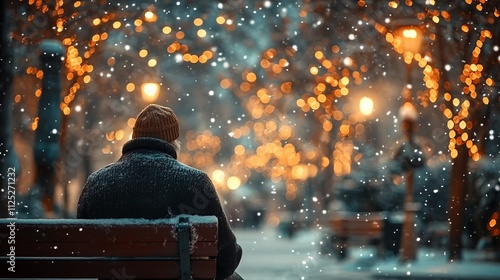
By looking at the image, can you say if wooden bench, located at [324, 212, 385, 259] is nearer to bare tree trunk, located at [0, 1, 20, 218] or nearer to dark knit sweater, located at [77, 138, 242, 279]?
bare tree trunk, located at [0, 1, 20, 218]

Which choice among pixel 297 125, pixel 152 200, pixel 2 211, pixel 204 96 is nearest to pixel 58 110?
pixel 2 211

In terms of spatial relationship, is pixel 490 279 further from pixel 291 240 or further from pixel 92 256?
pixel 291 240

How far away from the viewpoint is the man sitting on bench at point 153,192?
5480mm

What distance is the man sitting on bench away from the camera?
5480 millimetres

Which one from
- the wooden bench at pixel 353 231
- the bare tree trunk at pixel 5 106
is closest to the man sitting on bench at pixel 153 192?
the bare tree trunk at pixel 5 106

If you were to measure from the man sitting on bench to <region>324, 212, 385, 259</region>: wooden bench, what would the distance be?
16563 mm

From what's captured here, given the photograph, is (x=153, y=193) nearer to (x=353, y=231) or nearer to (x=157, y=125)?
(x=157, y=125)

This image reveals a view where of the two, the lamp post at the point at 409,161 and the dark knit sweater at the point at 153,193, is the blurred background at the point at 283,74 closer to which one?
the lamp post at the point at 409,161

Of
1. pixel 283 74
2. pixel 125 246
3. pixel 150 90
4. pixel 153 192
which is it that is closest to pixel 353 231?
pixel 150 90

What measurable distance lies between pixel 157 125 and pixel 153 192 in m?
0.60

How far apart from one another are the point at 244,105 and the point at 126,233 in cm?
3579

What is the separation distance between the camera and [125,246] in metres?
5.07

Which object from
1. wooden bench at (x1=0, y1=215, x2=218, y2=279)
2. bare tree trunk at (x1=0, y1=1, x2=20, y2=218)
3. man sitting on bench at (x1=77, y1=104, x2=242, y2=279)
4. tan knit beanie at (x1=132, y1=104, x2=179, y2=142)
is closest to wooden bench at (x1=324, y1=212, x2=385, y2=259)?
bare tree trunk at (x1=0, y1=1, x2=20, y2=218)

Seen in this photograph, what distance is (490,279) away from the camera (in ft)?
53.9
